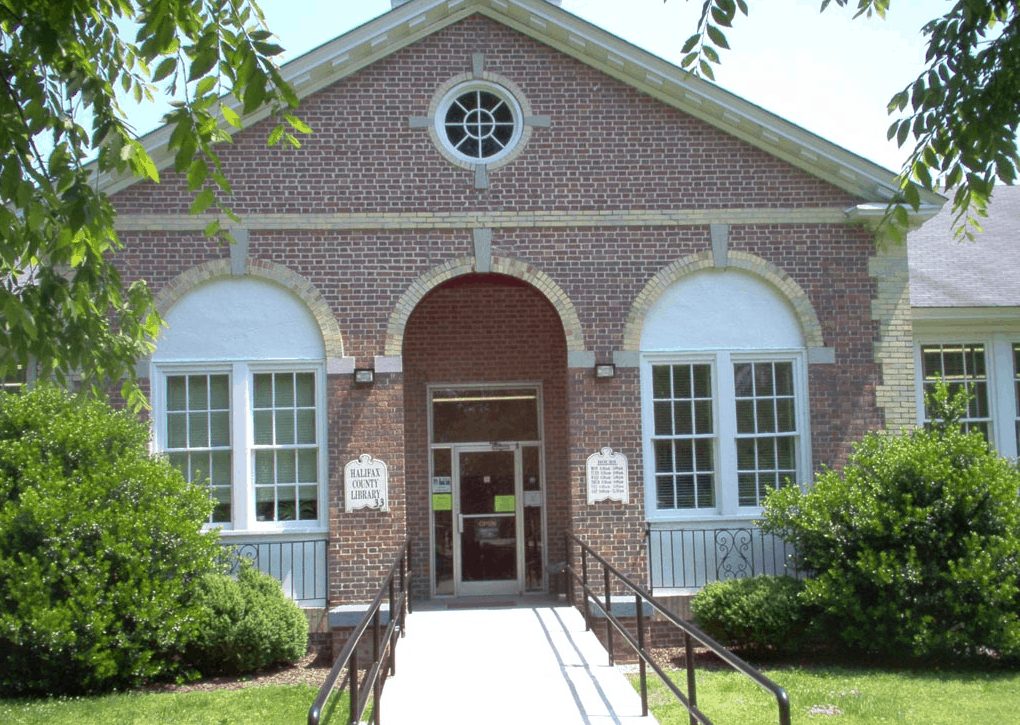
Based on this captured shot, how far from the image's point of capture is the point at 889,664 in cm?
1257

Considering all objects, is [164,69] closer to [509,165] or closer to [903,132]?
[903,132]

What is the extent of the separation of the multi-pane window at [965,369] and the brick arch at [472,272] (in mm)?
5545

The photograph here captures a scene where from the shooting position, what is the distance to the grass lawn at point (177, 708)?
33.5 feet

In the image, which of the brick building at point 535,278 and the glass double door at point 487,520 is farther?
the glass double door at point 487,520

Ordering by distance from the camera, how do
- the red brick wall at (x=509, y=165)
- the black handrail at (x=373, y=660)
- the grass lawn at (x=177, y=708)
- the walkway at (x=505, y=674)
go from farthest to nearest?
the red brick wall at (x=509, y=165) < the grass lawn at (x=177, y=708) < the walkway at (x=505, y=674) < the black handrail at (x=373, y=660)

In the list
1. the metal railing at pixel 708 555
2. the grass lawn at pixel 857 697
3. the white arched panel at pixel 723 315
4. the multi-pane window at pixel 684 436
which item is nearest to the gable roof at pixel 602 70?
the white arched panel at pixel 723 315

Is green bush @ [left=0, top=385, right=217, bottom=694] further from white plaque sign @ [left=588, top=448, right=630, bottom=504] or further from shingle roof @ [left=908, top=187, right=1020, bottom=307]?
shingle roof @ [left=908, top=187, right=1020, bottom=307]

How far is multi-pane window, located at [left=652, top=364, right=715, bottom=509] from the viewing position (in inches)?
574

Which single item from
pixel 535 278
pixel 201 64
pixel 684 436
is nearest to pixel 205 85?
pixel 201 64

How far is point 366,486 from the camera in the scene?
1389 centimetres

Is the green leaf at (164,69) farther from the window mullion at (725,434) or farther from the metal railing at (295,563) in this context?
the window mullion at (725,434)

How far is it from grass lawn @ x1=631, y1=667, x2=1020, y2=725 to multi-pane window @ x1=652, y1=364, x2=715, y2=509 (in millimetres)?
2816

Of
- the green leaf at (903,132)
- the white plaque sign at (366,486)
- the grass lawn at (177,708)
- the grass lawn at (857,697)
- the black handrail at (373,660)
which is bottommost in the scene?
the grass lawn at (857,697)

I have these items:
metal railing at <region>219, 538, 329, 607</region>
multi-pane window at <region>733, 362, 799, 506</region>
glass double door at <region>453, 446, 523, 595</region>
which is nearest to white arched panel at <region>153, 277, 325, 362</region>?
metal railing at <region>219, 538, 329, 607</region>
